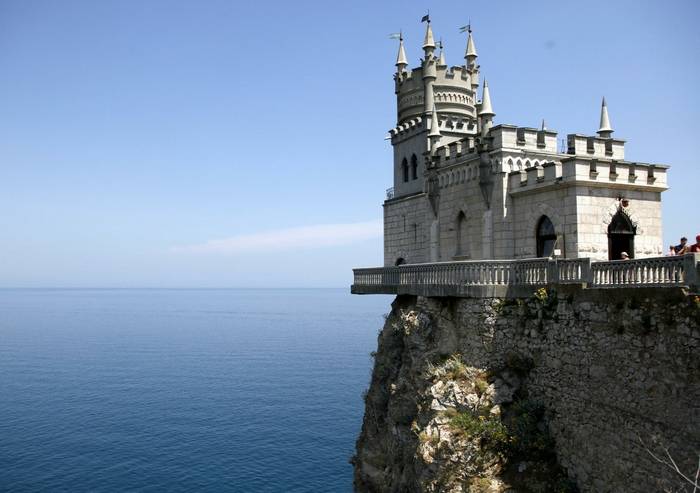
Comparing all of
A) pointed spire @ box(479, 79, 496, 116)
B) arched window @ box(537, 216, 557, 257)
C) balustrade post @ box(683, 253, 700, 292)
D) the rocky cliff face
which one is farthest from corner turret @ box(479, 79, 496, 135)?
balustrade post @ box(683, 253, 700, 292)

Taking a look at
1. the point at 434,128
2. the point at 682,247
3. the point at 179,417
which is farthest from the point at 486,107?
the point at 179,417

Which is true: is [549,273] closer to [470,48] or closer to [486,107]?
[486,107]

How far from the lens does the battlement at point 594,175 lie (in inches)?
875

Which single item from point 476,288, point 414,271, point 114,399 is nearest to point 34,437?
point 114,399

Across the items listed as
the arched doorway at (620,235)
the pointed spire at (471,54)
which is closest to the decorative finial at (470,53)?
the pointed spire at (471,54)

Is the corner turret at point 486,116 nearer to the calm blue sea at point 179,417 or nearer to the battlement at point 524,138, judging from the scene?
the battlement at point 524,138

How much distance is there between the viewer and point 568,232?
22.7 m

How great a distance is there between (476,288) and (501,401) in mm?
4250

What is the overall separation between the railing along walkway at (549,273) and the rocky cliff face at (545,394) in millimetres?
496

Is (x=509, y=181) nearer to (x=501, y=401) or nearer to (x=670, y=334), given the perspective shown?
(x=501, y=401)

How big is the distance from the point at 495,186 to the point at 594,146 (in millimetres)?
4632

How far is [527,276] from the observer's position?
69.4ft

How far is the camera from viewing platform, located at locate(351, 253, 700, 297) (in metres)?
15.5

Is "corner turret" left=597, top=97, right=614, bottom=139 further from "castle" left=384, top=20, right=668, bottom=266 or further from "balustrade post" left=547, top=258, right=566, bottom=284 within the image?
"balustrade post" left=547, top=258, right=566, bottom=284
